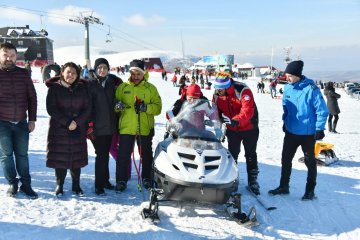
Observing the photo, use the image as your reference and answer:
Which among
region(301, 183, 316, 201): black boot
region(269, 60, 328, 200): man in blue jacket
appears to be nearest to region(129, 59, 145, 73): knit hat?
region(269, 60, 328, 200): man in blue jacket

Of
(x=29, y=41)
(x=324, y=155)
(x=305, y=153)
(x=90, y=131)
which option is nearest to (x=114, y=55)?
(x=29, y=41)

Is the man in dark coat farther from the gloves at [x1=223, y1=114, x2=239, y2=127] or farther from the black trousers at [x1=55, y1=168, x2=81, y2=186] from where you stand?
the gloves at [x1=223, y1=114, x2=239, y2=127]

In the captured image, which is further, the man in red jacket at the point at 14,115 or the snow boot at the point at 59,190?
the snow boot at the point at 59,190

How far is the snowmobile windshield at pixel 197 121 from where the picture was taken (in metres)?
4.68

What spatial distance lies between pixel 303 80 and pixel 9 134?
4.07 metres

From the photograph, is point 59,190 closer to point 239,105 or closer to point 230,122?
point 230,122

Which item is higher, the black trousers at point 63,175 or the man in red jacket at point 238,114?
the man in red jacket at point 238,114

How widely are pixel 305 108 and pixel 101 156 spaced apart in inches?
Result: 118

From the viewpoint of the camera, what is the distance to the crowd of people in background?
4789mm

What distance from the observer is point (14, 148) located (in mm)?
4836

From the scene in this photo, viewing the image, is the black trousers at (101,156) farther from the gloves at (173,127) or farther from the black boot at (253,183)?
the black boot at (253,183)

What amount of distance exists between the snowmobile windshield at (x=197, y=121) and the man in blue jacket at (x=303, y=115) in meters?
1.21

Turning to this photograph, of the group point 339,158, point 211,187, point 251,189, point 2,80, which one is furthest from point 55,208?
point 339,158

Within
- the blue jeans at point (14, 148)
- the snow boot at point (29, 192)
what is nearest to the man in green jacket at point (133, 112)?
the snow boot at point (29, 192)
